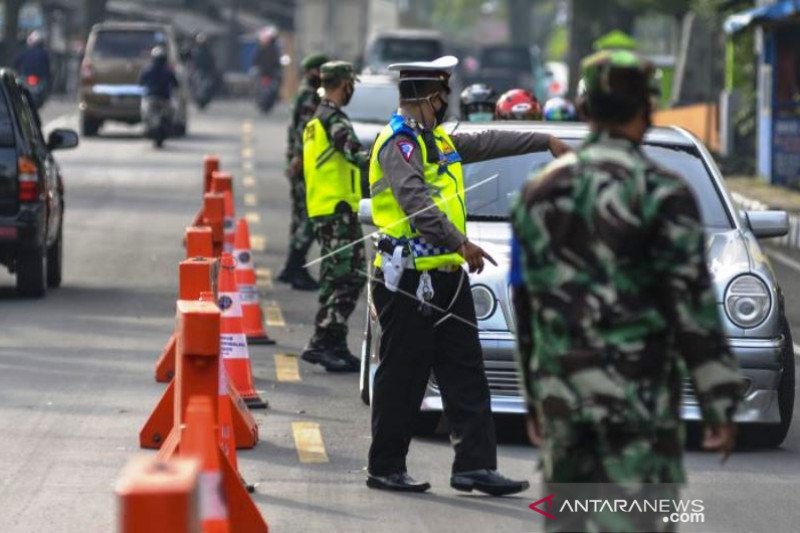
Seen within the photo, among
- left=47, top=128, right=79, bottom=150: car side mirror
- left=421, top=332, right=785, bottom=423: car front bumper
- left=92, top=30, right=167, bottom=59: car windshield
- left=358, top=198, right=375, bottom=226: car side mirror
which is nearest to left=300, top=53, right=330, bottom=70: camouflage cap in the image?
left=47, top=128, right=79, bottom=150: car side mirror

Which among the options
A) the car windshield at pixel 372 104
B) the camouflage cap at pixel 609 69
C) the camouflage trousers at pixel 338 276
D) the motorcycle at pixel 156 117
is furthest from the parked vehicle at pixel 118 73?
the camouflage cap at pixel 609 69

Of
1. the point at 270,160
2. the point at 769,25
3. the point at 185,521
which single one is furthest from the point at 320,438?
the point at 270,160

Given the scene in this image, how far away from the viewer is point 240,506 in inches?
299

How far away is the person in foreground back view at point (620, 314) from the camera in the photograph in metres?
5.17

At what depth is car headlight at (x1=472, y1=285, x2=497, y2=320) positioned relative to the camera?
9867 millimetres

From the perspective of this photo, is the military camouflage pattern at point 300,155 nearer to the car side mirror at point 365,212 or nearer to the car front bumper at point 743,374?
the car side mirror at point 365,212

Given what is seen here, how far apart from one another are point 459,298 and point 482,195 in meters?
2.37

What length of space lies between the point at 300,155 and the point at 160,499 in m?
11.9

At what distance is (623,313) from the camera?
17.0ft

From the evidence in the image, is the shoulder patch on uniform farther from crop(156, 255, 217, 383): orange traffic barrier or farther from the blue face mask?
the blue face mask

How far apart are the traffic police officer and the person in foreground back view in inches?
125

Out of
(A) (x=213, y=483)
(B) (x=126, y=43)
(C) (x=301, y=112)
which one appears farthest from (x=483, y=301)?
(B) (x=126, y=43)

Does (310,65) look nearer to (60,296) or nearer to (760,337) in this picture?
(60,296)

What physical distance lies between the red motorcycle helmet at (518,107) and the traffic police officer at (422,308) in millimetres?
5521
